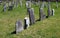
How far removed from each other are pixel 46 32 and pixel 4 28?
4132 millimetres

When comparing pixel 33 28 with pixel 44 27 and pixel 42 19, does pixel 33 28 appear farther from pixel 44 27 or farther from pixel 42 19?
pixel 42 19

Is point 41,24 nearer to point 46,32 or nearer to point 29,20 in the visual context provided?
point 29,20

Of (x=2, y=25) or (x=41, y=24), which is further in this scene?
(x=2, y=25)

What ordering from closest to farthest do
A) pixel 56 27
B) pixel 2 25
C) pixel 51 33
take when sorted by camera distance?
pixel 51 33 → pixel 56 27 → pixel 2 25

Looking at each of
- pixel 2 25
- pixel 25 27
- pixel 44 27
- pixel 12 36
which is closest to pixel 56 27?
pixel 44 27

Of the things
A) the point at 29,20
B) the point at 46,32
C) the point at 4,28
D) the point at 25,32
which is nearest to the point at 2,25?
the point at 4,28

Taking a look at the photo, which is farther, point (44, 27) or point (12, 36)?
point (44, 27)

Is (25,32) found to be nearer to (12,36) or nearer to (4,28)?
(12,36)

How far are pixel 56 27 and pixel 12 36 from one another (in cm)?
349

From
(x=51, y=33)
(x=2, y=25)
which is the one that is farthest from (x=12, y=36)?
(x=2, y=25)

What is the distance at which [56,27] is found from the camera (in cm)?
1553

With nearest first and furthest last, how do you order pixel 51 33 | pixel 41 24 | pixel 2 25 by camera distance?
pixel 51 33 → pixel 41 24 → pixel 2 25

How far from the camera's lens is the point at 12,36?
14406 mm

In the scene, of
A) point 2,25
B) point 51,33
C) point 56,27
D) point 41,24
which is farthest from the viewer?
point 2,25
